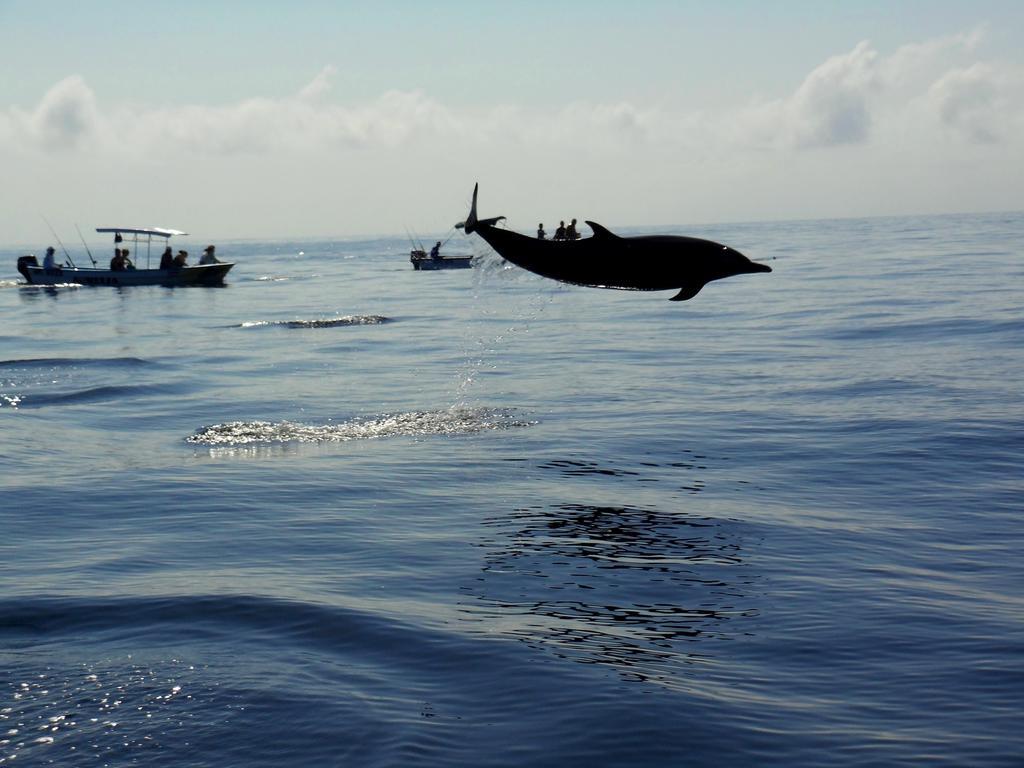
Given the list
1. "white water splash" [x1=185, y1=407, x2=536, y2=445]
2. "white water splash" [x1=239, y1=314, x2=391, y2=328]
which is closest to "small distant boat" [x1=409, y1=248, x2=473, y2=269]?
"white water splash" [x1=239, y1=314, x2=391, y2=328]

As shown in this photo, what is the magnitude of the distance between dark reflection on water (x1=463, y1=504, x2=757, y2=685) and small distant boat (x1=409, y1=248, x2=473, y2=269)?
75.6 m

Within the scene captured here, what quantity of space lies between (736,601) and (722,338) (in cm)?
2821

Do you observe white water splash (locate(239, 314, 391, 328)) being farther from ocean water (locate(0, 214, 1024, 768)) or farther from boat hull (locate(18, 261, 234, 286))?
boat hull (locate(18, 261, 234, 286))

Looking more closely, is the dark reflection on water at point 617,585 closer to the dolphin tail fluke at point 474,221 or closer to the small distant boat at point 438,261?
the dolphin tail fluke at point 474,221

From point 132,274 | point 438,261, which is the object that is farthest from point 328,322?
point 438,261

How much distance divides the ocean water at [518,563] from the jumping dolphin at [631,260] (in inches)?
64.7

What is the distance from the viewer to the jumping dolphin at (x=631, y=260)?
1443 centimetres

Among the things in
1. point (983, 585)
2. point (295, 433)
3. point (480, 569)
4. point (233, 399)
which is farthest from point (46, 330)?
point (983, 585)

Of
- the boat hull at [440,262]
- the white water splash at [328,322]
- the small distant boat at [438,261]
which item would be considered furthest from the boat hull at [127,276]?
the white water splash at [328,322]

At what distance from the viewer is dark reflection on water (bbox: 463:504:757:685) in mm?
10992

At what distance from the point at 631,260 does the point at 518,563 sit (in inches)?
146

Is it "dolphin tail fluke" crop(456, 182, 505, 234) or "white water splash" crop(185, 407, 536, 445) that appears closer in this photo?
"dolphin tail fluke" crop(456, 182, 505, 234)

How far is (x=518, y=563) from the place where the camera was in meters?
13.8

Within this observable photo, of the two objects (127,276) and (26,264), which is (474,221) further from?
(26,264)
